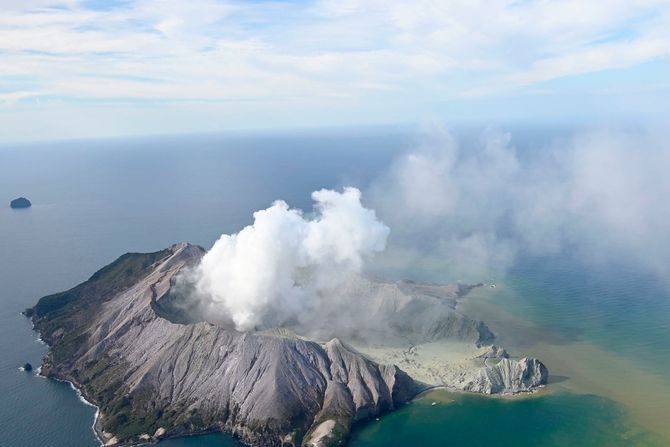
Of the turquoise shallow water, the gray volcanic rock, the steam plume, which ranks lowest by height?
the turquoise shallow water

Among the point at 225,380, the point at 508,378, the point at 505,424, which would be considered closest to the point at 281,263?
the point at 225,380

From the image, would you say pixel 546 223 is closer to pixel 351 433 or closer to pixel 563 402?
pixel 563 402

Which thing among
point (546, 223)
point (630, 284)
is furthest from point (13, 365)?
point (546, 223)

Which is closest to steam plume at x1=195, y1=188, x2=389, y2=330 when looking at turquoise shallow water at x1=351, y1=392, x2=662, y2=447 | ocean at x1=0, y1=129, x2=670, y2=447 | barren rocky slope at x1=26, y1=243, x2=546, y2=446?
barren rocky slope at x1=26, y1=243, x2=546, y2=446

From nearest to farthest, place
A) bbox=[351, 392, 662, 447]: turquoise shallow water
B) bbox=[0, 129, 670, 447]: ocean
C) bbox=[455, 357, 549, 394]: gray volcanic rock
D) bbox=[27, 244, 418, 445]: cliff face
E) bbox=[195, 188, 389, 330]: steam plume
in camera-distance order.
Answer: bbox=[351, 392, 662, 447]: turquoise shallow water < bbox=[0, 129, 670, 447]: ocean < bbox=[27, 244, 418, 445]: cliff face < bbox=[455, 357, 549, 394]: gray volcanic rock < bbox=[195, 188, 389, 330]: steam plume

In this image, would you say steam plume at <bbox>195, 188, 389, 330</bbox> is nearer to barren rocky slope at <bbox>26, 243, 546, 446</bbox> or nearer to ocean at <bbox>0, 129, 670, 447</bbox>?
barren rocky slope at <bbox>26, 243, 546, 446</bbox>

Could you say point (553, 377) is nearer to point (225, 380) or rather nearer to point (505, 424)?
point (505, 424)

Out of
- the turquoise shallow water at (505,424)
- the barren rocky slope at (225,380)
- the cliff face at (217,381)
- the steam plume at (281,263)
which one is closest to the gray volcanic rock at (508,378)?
the barren rocky slope at (225,380)

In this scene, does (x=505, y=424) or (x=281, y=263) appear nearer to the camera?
(x=505, y=424)
